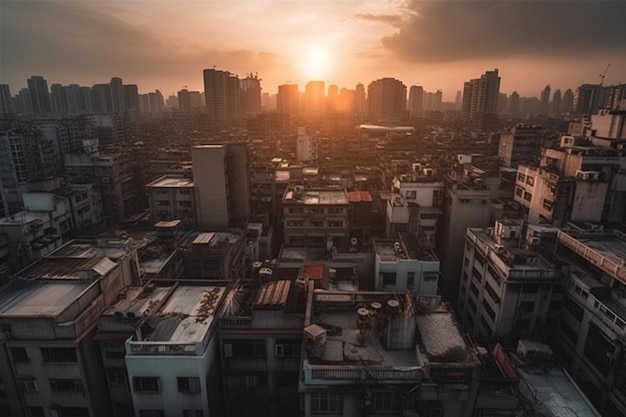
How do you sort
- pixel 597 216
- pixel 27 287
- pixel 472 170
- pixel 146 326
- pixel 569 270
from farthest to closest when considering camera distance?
1. pixel 472 170
2. pixel 597 216
3. pixel 569 270
4. pixel 27 287
5. pixel 146 326

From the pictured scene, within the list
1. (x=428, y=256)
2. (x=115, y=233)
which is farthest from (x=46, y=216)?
(x=428, y=256)

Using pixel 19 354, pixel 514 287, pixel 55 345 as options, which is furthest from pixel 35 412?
pixel 514 287

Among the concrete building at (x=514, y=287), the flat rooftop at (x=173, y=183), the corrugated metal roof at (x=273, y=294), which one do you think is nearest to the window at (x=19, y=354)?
the corrugated metal roof at (x=273, y=294)

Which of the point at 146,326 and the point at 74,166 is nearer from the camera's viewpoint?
the point at 146,326

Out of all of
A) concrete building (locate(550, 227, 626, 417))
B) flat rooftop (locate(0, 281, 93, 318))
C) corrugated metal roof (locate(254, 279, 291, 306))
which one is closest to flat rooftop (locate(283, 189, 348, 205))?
corrugated metal roof (locate(254, 279, 291, 306))

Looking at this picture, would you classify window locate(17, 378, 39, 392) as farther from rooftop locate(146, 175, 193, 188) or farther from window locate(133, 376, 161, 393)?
rooftop locate(146, 175, 193, 188)

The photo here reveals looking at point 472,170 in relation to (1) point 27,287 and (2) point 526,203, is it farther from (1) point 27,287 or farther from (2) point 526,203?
(1) point 27,287

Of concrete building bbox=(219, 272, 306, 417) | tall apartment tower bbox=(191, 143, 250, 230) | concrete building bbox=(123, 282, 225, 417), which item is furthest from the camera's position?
tall apartment tower bbox=(191, 143, 250, 230)
